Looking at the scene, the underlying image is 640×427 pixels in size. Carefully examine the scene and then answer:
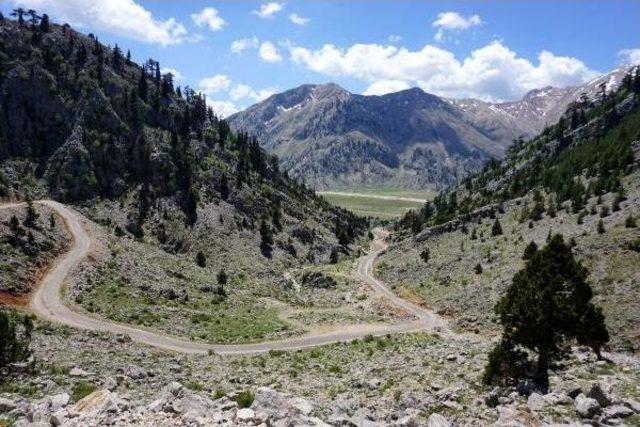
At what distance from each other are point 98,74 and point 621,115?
170 meters

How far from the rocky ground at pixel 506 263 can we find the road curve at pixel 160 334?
5.08m

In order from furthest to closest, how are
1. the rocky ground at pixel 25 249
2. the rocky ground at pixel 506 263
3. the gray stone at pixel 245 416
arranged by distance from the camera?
the rocky ground at pixel 25 249, the rocky ground at pixel 506 263, the gray stone at pixel 245 416

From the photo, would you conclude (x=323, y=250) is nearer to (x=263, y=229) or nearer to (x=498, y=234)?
(x=263, y=229)

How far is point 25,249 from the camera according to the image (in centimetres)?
8150

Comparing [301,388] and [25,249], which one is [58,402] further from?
[25,249]

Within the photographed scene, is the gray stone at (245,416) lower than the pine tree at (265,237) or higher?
higher

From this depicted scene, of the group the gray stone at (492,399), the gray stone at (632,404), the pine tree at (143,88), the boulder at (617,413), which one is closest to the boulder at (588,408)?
the boulder at (617,413)

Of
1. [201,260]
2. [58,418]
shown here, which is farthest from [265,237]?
[58,418]

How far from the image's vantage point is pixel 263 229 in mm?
133000

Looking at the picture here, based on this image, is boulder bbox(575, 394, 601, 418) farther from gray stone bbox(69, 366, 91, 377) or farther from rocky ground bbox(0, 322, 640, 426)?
gray stone bbox(69, 366, 91, 377)

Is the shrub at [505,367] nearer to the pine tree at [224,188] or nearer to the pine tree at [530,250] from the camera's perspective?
the pine tree at [530,250]

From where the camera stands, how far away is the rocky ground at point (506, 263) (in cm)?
5961

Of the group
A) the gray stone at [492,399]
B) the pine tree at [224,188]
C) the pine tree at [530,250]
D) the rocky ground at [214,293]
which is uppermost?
the pine tree at [224,188]

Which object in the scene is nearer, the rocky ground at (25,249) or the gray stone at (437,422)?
the gray stone at (437,422)
